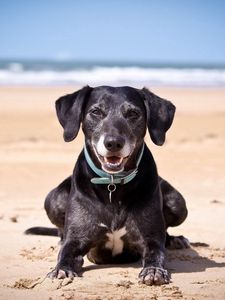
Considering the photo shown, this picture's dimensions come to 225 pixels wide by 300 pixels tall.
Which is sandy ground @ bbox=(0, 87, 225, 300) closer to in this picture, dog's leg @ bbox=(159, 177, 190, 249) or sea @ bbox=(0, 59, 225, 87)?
dog's leg @ bbox=(159, 177, 190, 249)

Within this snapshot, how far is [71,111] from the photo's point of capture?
556cm

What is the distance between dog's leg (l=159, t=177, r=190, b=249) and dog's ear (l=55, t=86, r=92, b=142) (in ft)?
3.94

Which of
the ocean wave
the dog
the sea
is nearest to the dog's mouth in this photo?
the dog

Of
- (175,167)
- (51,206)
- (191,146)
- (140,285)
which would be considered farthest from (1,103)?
(140,285)

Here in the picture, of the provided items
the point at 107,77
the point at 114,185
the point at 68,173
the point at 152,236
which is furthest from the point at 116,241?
the point at 107,77

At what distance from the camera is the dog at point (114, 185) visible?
5.31 m

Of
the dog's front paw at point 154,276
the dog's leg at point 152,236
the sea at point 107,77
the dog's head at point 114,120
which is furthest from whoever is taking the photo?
the sea at point 107,77

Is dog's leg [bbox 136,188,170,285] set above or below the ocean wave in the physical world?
below

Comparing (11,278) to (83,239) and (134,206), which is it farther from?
(134,206)

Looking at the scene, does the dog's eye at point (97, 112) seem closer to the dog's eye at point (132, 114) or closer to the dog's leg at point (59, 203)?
the dog's eye at point (132, 114)

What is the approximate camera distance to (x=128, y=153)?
203 inches

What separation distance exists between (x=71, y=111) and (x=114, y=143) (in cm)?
74

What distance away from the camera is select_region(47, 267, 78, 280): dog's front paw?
4.96 metres

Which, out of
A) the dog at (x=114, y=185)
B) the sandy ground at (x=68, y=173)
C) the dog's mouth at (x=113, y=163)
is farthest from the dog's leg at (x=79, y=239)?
the dog's mouth at (x=113, y=163)
